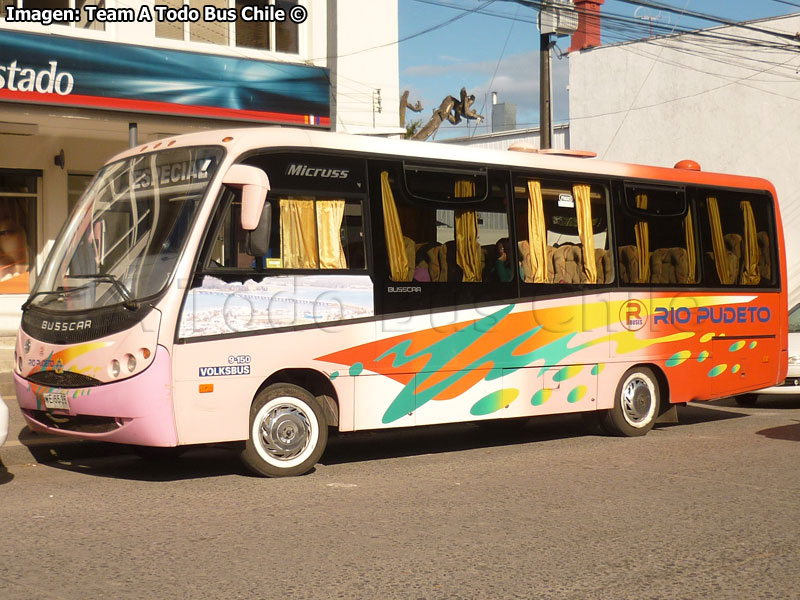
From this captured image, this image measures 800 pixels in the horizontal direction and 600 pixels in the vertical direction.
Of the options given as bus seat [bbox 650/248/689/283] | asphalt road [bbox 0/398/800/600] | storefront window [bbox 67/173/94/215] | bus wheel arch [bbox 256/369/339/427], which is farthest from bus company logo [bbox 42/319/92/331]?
storefront window [bbox 67/173/94/215]

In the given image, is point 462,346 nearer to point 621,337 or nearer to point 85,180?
point 621,337

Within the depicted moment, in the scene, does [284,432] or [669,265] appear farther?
[669,265]

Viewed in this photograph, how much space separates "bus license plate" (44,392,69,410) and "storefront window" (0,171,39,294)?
11015 millimetres

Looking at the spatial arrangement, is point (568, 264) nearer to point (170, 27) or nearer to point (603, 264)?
point (603, 264)

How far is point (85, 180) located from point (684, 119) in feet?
64.6

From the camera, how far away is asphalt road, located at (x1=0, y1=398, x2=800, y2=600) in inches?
221

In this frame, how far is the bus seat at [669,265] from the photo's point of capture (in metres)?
12.1

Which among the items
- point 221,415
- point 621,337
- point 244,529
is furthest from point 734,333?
point 244,529

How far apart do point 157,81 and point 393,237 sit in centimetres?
877

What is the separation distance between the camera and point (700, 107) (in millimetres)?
32094

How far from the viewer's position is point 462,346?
10.1m

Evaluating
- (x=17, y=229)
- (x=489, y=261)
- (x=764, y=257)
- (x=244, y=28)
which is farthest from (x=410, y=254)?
(x=17, y=229)

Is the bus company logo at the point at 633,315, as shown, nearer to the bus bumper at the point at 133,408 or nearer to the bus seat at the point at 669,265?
the bus seat at the point at 669,265

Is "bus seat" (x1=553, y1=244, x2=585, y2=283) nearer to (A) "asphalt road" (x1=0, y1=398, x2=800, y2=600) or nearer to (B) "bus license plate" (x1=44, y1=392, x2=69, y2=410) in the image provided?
(A) "asphalt road" (x1=0, y1=398, x2=800, y2=600)
